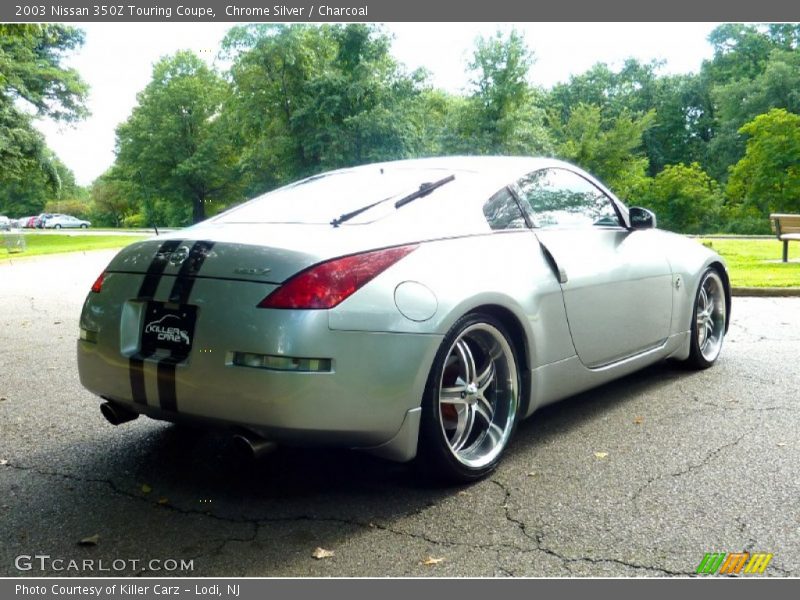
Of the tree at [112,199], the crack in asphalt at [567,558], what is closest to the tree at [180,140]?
the tree at [112,199]

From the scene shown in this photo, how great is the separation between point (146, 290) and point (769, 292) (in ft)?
30.5

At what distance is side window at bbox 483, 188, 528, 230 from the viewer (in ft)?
12.8

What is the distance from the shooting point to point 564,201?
4523 millimetres

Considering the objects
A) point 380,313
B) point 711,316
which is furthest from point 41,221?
point 380,313

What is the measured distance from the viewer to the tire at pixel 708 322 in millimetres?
5578

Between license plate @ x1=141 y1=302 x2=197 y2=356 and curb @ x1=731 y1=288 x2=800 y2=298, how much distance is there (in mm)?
9066

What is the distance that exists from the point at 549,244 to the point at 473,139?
40.2m

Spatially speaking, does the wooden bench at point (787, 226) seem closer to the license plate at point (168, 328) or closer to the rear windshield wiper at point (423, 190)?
the rear windshield wiper at point (423, 190)

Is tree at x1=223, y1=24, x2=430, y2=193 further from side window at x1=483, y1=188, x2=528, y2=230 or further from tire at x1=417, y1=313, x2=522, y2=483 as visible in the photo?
tire at x1=417, y1=313, x2=522, y2=483

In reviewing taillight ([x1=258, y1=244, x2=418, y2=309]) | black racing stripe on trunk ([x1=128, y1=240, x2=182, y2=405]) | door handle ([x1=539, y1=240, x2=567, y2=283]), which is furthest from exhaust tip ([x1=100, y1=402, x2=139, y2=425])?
door handle ([x1=539, y1=240, x2=567, y2=283])

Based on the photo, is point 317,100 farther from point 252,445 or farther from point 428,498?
point 252,445
